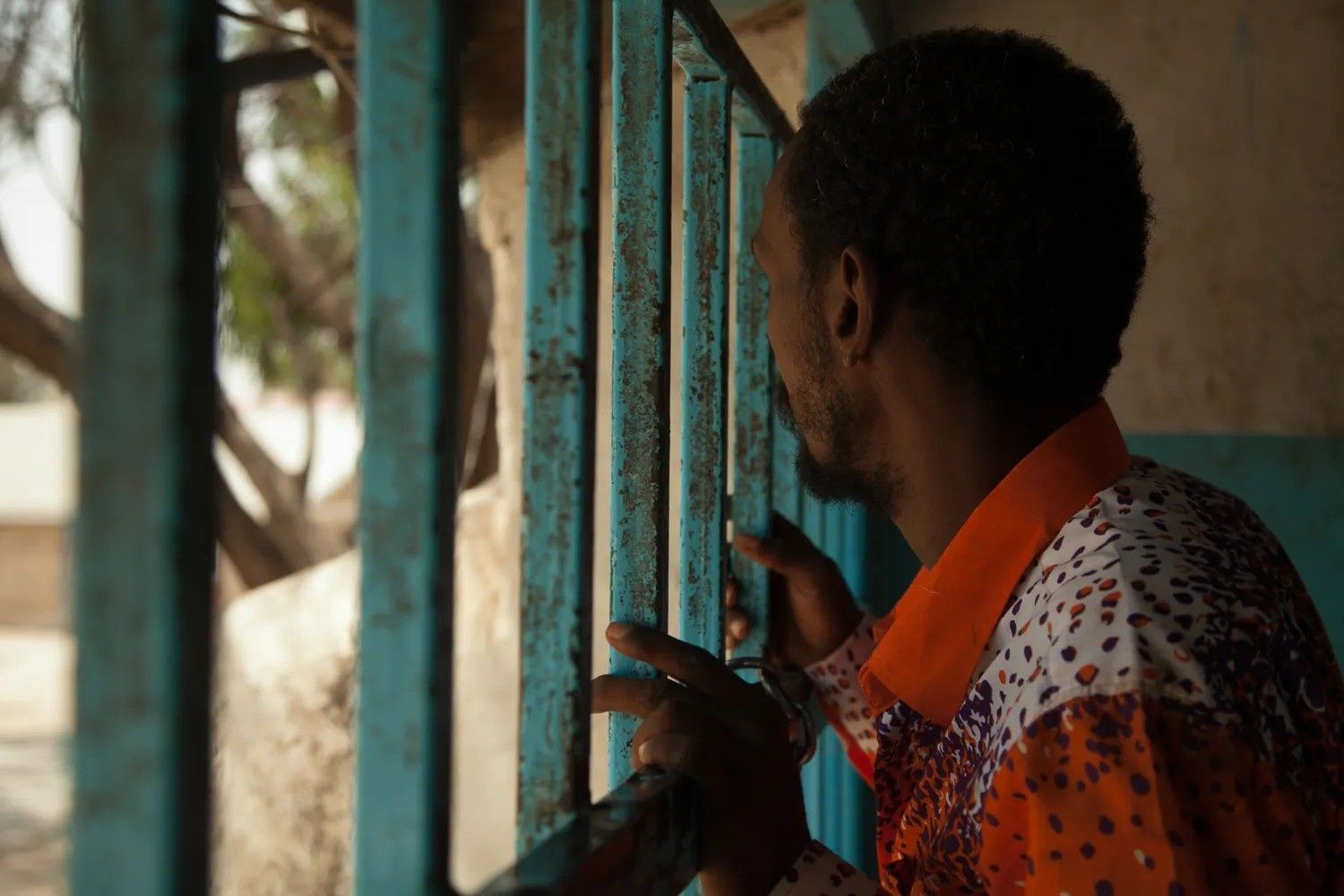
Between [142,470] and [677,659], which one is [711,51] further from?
[142,470]

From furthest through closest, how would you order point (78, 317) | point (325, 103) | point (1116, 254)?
point (325, 103)
point (1116, 254)
point (78, 317)

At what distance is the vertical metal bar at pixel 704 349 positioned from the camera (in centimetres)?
125

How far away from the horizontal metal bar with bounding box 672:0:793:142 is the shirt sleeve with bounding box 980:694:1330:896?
0.72m

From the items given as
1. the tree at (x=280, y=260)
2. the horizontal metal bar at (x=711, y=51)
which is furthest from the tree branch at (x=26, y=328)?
the horizontal metal bar at (x=711, y=51)

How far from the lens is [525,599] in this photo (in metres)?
0.76

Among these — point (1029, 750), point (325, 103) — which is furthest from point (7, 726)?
point (1029, 750)

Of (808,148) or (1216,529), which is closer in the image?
(1216,529)

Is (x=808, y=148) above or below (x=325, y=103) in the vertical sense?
below

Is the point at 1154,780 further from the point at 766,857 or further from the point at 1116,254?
the point at 1116,254

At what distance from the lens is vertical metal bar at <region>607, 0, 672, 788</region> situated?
979 millimetres

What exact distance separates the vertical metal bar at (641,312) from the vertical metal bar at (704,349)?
244mm

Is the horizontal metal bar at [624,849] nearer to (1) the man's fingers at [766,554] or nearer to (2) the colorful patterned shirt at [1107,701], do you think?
(2) the colorful patterned shirt at [1107,701]

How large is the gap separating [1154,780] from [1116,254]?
52 cm

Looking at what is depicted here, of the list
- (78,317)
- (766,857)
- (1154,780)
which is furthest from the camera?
(766,857)
